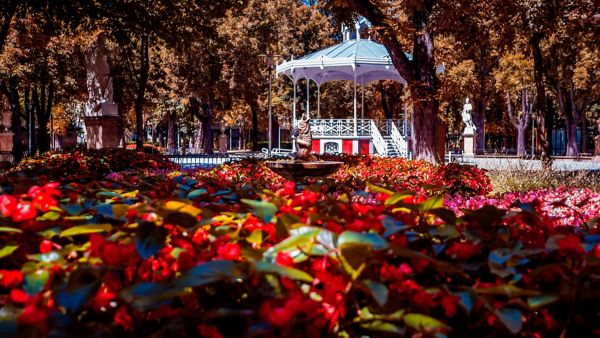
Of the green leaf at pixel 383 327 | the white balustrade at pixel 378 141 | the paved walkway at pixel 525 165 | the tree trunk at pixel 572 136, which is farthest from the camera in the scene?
the tree trunk at pixel 572 136

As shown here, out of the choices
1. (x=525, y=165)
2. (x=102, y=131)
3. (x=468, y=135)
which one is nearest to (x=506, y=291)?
(x=525, y=165)

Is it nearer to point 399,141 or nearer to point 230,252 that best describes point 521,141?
point 399,141

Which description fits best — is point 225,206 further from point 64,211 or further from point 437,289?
point 437,289

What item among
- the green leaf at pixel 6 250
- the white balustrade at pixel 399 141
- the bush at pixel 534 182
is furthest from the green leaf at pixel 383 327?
the white balustrade at pixel 399 141

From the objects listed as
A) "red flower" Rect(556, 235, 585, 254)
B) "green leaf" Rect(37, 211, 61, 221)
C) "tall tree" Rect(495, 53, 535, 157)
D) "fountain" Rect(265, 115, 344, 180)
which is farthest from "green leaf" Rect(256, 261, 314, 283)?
"tall tree" Rect(495, 53, 535, 157)

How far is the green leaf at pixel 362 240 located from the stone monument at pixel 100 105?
62.7 feet

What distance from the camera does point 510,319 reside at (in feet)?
4.46

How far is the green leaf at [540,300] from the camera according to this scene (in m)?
1.49

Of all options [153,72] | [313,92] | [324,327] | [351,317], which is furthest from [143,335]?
[313,92]

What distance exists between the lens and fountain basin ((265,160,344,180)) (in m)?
11.8

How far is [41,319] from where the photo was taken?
1259 millimetres

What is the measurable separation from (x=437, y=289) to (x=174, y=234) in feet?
3.13

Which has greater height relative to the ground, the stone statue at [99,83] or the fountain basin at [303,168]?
the stone statue at [99,83]

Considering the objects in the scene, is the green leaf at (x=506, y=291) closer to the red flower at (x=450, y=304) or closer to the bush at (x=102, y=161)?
the red flower at (x=450, y=304)
